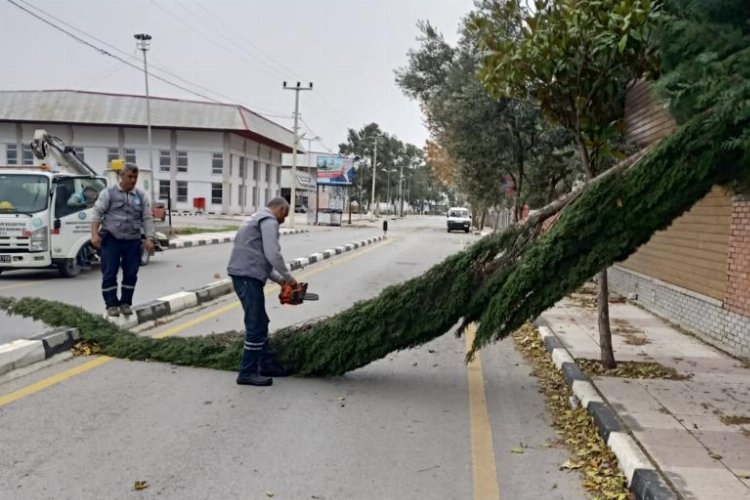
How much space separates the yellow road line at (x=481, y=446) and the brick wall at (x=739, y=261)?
3264mm

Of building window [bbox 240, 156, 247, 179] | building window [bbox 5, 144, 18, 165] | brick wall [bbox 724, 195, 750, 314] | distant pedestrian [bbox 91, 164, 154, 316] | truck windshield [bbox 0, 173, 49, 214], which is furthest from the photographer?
building window [bbox 240, 156, 247, 179]

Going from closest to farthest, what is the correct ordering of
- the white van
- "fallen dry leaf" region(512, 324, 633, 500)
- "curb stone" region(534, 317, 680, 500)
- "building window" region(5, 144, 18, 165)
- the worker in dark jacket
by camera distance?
"curb stone" region(534, 317, 680, 500), "fallen dry leaf" region(512, 324, 633, 500), the worker in dark jacket, the white van, "building window" region(5, 144, 18, 165)

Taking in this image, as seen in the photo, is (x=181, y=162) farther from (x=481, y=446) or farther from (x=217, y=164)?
(x=481, y=446)

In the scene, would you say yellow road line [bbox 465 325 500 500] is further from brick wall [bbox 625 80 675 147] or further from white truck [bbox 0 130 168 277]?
white truck [bbox 0 130 168 277]

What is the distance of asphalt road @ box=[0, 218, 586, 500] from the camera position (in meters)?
3.96

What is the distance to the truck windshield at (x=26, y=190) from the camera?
12336 millimetres

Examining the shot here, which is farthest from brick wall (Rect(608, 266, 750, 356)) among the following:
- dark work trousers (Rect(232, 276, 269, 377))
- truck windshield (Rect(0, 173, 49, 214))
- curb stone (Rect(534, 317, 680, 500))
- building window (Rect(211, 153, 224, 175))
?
building window (Rect(211, 153, 224, 175))

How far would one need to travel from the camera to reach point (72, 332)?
7.10m

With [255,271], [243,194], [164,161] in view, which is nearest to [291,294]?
[255,271]

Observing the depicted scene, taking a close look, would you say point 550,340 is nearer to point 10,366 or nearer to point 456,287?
point 456,287

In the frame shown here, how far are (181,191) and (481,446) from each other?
55.7 meters

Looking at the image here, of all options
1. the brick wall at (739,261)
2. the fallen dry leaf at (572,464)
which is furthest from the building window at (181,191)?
the fallen dry leaf at (572,464)

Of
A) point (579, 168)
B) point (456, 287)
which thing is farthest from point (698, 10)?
point (579, 168)

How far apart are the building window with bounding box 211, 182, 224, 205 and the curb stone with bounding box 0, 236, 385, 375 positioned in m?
45.8
